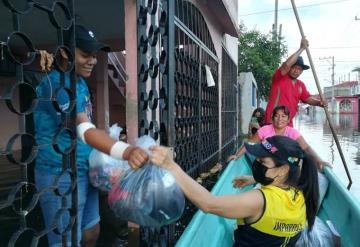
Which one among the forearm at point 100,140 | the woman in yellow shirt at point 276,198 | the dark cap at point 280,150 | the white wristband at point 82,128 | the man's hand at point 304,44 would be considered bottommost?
the woman in yellow shirt at point 276,198

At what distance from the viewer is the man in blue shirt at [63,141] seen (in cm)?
151

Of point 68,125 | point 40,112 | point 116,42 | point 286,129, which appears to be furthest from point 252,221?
point 116,42

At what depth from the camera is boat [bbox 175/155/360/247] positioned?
2.29 meters

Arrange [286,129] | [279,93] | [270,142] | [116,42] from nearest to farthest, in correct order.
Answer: [270,142]
[286,129]
[279,93]
[116,42]

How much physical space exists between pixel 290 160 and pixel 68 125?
1.21m

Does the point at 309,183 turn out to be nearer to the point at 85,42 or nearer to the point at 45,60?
the point at 85,42

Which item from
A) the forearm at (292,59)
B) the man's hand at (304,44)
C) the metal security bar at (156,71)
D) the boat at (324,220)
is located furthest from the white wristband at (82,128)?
the man's hand at (304,44)

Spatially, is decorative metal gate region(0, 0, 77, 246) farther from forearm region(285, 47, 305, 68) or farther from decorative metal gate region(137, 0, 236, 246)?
forearm region(285, 47, 305, 68)

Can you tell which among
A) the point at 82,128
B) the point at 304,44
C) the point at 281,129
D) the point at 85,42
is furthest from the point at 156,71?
the point at 304,44

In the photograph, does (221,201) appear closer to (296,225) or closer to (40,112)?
(296,225)

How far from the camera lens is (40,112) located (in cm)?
182

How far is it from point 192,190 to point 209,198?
0.37 feet

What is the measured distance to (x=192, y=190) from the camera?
1.55 meters

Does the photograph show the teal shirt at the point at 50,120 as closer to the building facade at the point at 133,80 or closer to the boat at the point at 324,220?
the building facade at the point at 133,80
